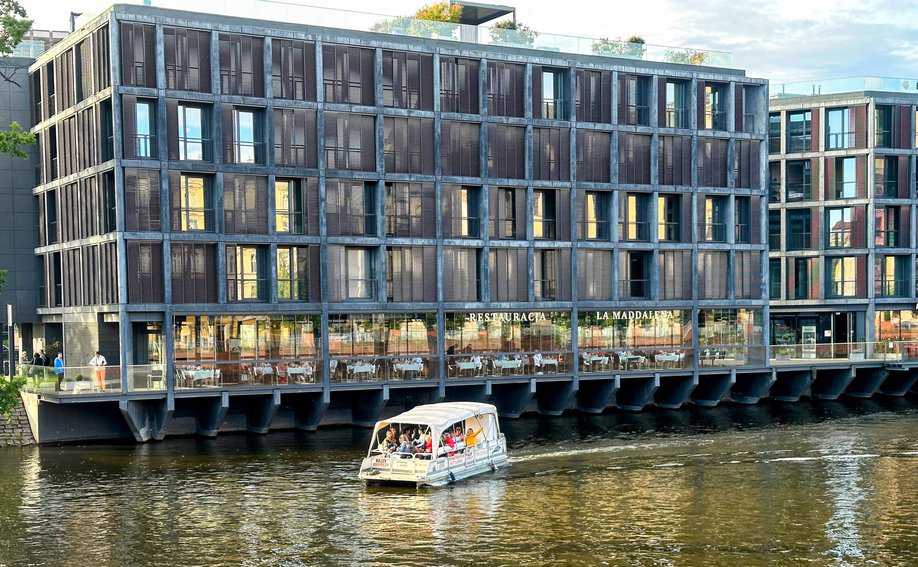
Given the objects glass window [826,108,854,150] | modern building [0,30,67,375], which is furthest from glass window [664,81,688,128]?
modern building [0,30,67,375]

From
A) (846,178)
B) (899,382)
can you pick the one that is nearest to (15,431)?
(899,382)

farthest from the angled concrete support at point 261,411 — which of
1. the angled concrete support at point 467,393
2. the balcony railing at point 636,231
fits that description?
the balcony railing at point 636,231

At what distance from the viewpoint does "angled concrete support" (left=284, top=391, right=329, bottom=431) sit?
209 ft

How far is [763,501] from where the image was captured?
4381cm

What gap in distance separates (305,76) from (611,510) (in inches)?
1265

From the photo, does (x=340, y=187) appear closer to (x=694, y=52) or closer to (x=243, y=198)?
(x=243, y=198)

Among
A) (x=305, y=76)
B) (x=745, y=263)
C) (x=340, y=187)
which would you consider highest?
(x=305, y=76)

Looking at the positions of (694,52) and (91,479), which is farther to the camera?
(694,52)

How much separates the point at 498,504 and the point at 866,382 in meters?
47.1

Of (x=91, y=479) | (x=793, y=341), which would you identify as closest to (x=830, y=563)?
(x=91, y=479)

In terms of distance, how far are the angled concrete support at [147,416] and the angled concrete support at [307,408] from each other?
7089 millimetres

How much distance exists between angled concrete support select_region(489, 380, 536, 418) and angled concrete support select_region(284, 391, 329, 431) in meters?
10.8

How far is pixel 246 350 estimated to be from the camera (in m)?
62.2

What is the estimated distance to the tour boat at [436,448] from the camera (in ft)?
153
